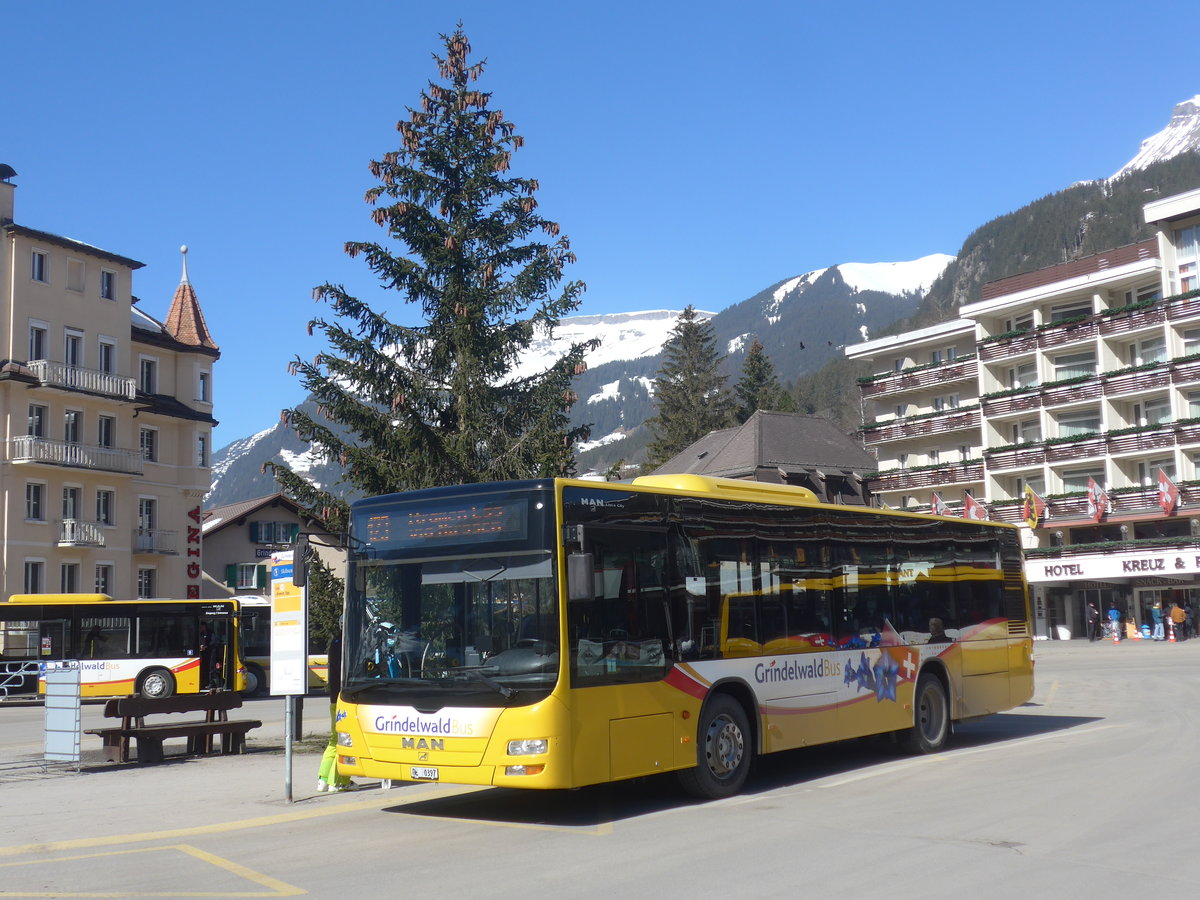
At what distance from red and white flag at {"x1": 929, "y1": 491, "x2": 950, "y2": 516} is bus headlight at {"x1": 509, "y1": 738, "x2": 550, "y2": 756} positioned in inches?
2386

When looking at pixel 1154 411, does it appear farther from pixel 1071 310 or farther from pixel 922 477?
pixel 922 477

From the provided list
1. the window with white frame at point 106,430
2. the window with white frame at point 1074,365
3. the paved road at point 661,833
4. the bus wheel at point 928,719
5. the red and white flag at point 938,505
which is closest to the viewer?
the paved road at point 661,833

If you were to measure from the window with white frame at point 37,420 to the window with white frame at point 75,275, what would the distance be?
5102 mm

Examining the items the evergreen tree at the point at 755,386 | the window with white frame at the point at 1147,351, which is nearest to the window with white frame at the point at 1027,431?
the window with white frame at the point at 1147,351

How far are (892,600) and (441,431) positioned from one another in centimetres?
780

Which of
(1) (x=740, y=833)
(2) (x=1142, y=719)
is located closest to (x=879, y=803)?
(1) (x=740, y=833)

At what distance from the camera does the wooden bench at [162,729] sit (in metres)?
16.9

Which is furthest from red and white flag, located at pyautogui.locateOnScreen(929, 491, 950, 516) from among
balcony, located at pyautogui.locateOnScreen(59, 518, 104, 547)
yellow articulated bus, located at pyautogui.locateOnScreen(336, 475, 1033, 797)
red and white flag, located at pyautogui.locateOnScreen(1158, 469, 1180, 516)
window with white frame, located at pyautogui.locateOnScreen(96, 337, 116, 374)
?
yellow articulated bus, located at pyautogui.locateOnScreen(336, 475, 1033, 797)

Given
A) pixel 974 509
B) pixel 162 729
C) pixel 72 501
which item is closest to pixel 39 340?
pixel 72 501

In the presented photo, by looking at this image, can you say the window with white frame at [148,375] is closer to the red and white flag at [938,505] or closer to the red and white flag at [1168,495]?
the red and white flag at [938,505]

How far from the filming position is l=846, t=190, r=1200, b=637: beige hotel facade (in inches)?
2304

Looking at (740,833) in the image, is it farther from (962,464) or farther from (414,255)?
(962,464)

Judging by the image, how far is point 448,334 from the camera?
19625 mm

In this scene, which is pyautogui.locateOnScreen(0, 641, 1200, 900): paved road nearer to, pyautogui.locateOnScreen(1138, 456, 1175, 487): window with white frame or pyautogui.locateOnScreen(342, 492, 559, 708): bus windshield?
pyautogui.locateOnScreen(342, 492, 559, 708): bus windshield
